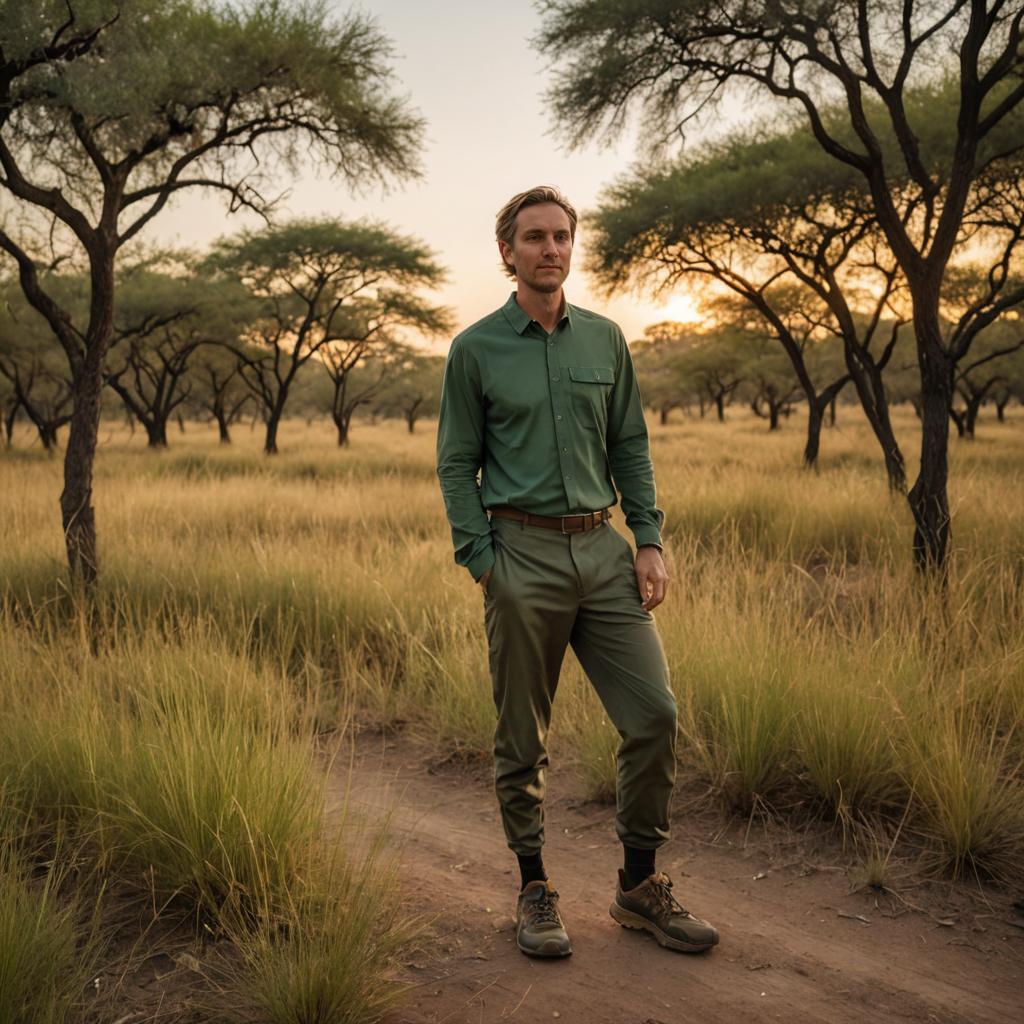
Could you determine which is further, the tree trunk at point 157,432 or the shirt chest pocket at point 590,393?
the tree trunk at point 157,432

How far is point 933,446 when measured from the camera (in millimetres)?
7168

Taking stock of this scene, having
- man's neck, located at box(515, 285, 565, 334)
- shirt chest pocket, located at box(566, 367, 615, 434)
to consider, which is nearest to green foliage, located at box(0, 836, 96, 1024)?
shirt chest pocket, located at box(566, 367, 615, 434)

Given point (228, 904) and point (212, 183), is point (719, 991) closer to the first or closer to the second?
point (228, 904)

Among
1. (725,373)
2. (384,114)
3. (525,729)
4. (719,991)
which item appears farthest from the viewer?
(725,373)

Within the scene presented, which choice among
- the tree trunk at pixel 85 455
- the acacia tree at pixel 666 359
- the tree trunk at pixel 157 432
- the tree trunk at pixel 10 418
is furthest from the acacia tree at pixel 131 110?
the acacia tree at pixel 666 359

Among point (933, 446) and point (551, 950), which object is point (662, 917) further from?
point (933, 446)

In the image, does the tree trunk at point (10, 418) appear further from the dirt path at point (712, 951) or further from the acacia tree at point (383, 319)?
the dirt path at point (712, 951)

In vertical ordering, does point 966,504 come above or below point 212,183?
below

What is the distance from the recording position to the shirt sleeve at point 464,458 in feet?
9.15

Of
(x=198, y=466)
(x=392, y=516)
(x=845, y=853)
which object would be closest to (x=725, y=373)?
(x=198, y=466)

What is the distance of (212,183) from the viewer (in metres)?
8.28

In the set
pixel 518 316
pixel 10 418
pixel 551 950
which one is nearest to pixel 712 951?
pixel 551 950

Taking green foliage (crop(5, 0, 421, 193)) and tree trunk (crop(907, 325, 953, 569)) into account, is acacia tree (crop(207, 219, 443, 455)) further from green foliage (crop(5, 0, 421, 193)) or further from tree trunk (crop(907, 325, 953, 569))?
tree trunk (crop(907, 325, 953, 569))

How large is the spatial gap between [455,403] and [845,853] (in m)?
2.39
